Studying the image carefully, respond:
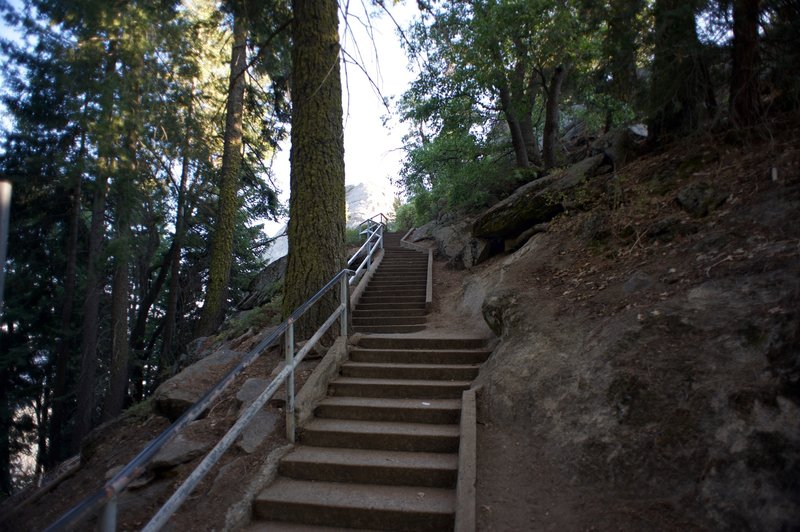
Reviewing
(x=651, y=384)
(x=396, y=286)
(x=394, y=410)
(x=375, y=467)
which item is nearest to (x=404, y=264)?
(x=396, y=286)

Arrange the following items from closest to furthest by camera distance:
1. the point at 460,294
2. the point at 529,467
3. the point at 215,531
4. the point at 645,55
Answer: the point at 215,531 → the point at 529,467 → the point at 645,55 → the point at 460,294

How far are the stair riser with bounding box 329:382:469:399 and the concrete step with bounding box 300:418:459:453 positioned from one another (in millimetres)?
588

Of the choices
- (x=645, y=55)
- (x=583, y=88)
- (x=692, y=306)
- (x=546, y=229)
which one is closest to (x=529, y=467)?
(x=692, y=306)

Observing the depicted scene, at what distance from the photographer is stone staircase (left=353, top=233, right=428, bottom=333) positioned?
8820mm

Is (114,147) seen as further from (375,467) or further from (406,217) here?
(406,217)

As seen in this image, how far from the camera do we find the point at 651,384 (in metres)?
3.58

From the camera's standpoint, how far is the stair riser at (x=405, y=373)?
5.54 meters

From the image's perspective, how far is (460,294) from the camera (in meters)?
9.70

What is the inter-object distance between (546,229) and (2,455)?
20242 millimetres

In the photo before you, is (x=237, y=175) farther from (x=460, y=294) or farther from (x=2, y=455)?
(x=2, y=455)

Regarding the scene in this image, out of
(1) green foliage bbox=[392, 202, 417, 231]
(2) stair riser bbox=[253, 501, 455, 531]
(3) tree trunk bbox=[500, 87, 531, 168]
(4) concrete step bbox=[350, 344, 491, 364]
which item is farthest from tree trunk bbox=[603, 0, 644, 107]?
(1) green foliage bbox=[392, 202, 417, 231]

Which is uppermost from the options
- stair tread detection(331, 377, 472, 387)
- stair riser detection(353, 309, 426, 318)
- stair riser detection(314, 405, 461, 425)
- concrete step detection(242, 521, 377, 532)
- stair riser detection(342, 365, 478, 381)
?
stair riser detection(353, 309, 426, 318)

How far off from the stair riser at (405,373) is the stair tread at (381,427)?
0.93 m

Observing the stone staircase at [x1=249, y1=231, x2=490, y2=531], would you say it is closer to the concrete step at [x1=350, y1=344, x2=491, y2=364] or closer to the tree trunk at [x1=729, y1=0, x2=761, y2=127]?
the concrete step at [x1=350, y1=344, x2=491, y2=364]
